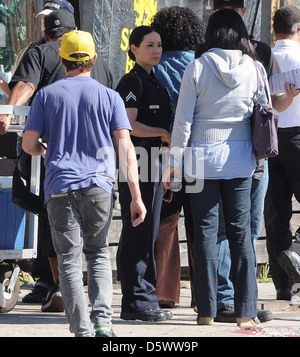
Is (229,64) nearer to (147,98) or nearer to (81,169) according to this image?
(147,98)

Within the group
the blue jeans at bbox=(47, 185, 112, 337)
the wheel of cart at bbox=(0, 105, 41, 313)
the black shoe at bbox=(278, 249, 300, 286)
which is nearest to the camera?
the blue jeans at bbox=(47, 185, 112, 337)

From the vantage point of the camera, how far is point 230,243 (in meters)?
5.51

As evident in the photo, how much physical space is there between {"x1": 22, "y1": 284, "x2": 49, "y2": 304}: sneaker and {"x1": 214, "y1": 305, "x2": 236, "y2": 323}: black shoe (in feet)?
4.61

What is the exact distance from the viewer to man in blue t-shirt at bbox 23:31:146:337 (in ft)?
15.7

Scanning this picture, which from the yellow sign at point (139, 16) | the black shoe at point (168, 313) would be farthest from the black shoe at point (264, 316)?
the yellow sign at point (139, 16)

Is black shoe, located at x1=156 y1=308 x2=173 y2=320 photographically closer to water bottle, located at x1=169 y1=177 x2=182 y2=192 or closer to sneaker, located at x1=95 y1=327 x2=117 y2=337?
water bottle, located at x1=169 y1=177 x2=182 y2=192

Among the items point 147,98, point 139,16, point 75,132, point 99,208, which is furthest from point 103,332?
point 139,16

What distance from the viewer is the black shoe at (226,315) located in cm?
577

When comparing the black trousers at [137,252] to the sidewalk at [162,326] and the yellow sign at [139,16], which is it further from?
the yellow sign at [139,16]

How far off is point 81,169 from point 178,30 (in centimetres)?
173

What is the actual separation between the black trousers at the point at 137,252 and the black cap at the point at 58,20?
1.20 m

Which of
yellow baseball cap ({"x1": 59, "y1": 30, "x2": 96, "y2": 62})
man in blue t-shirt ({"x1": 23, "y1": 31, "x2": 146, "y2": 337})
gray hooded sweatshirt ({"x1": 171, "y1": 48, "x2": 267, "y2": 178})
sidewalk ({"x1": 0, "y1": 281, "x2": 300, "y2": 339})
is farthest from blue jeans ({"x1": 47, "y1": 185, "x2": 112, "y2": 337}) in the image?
gray hooded sweatshirt ({"x1": 171, "y1": 48, "x2": 267, "y2": 178})

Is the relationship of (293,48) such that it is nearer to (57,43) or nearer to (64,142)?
(57,43)

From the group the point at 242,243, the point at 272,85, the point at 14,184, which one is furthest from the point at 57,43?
the point at 242,243
